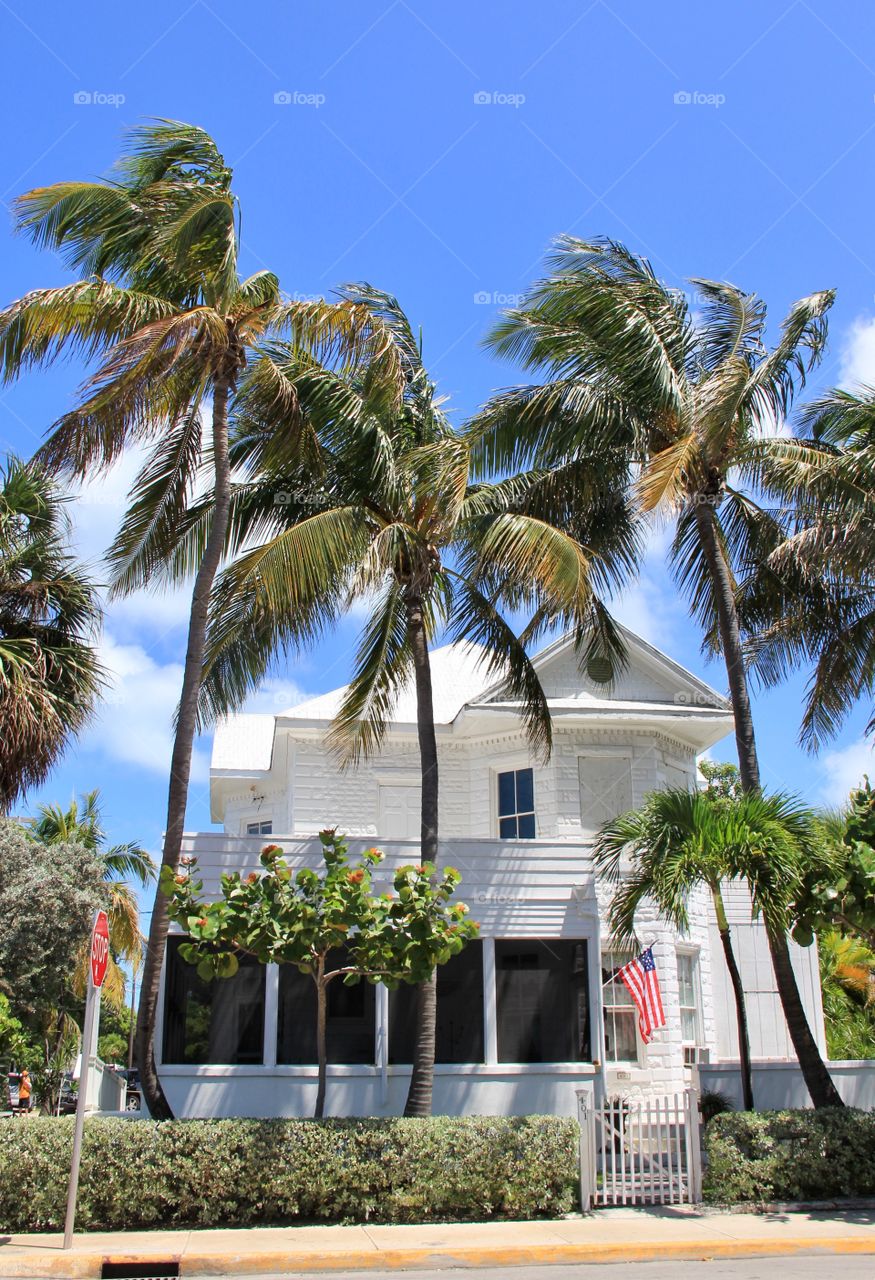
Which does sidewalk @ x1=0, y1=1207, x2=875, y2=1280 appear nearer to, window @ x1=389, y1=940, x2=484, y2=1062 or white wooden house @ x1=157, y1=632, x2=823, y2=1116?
white wooden house @ x1=157, y1=632, x2=823, y2=1116

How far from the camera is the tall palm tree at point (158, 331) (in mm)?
13375

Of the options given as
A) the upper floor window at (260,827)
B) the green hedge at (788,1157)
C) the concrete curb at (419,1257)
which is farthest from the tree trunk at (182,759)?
the upper floor window at (260,827)

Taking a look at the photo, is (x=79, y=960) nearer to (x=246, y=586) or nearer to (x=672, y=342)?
(x=246, y=586)

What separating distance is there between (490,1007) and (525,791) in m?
5.15

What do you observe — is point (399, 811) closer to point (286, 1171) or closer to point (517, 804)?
point (517, 804)

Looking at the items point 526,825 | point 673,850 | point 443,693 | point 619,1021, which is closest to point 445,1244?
point 673,850

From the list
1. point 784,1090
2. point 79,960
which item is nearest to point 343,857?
point 784,1090

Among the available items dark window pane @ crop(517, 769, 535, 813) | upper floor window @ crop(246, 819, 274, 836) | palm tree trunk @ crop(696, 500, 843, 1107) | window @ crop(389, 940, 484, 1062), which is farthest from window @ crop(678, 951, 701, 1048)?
upper floor window @ crop(246, 819, 274, 836)

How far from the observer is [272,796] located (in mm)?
23922

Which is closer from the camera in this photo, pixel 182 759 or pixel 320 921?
pixel 320 921

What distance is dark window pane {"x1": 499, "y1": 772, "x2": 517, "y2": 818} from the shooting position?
66.9 ft

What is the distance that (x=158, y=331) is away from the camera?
13.2 metres

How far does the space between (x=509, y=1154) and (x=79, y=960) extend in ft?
46.3

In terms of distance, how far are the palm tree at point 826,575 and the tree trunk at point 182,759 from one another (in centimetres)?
763
